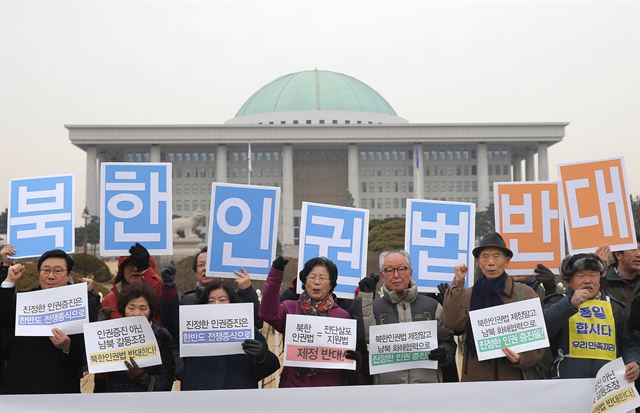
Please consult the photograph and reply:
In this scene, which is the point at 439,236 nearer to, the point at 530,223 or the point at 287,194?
the point at 530,223

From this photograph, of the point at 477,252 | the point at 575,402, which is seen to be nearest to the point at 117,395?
the point at 477,252

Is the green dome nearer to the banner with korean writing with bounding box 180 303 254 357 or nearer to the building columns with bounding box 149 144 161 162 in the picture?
the building columns with bounding box 149 144 161 162

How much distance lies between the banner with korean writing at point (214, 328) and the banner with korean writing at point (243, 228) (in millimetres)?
1090

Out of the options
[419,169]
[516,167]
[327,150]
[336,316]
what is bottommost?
[336,316]

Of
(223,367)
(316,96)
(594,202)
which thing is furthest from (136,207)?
(316,96)

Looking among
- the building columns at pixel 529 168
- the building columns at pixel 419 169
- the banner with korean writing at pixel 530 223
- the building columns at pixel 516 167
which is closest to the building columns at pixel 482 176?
the building columns at pixel 529 168

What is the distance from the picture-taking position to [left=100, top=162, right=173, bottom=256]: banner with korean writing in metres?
5.93

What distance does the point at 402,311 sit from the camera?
184 inches

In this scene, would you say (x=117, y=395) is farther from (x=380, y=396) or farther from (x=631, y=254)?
(x=631, y=254)

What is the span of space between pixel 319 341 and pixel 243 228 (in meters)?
1.58

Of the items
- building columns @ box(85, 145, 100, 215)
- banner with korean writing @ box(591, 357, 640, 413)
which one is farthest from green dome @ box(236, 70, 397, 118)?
banner with korean writing @ box(591, 357, 640, 413)

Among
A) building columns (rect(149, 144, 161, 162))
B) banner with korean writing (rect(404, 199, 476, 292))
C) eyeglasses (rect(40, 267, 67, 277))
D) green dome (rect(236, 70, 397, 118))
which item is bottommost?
eyeglasses (rect(40, 267, 67, 277))

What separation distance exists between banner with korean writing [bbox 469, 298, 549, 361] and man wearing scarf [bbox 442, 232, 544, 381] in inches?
3.9

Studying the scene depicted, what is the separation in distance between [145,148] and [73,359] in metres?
79.1
